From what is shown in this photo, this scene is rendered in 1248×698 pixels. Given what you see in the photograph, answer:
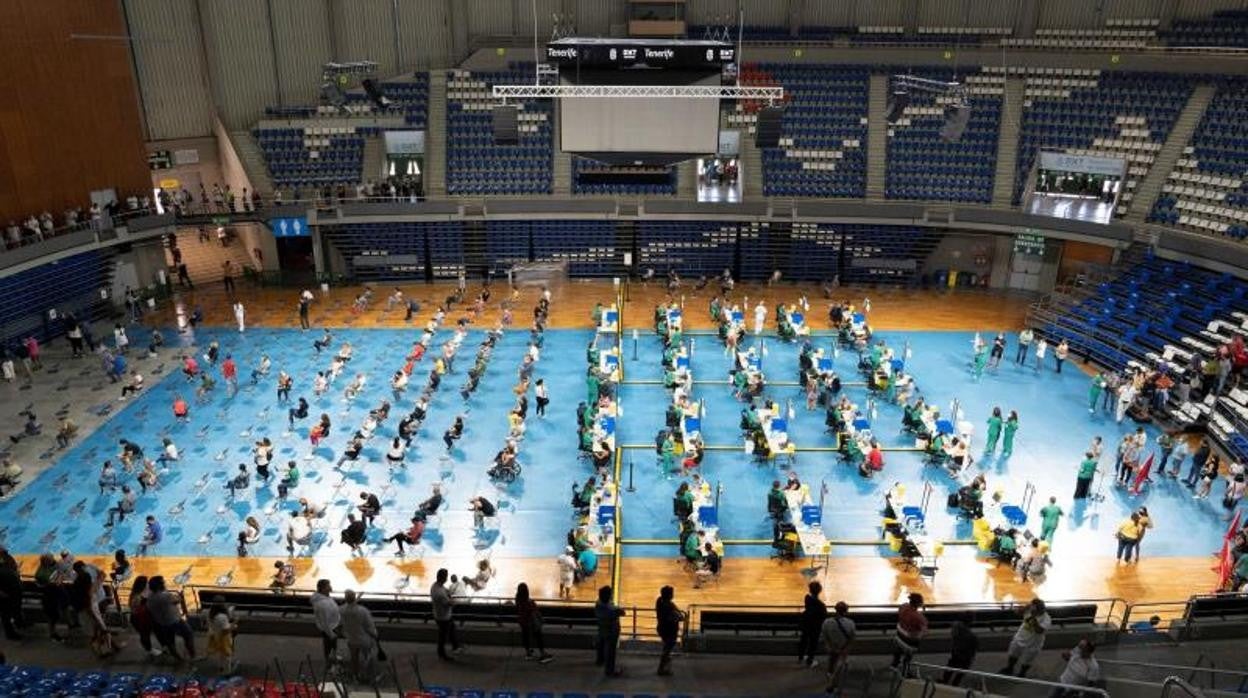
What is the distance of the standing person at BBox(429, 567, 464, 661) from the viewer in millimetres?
11492

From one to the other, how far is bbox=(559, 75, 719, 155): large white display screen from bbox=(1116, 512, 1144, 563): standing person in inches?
560

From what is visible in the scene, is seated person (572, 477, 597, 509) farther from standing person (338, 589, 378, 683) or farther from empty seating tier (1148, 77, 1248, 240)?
empty seating tier (1148, 77, 1248, 240)

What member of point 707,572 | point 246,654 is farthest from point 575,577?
point 246,654

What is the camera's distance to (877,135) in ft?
124

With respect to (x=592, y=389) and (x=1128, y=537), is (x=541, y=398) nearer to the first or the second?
(x=592, y=389)

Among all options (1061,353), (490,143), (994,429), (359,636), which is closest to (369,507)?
(359,636)

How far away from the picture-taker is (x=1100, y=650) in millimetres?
12406

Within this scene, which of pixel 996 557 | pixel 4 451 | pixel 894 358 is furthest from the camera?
pixel 894 358

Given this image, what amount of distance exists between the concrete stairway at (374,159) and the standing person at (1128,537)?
1238 inches

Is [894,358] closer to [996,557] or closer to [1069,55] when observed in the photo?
[996,557]

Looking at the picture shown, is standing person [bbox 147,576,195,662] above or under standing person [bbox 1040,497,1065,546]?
above

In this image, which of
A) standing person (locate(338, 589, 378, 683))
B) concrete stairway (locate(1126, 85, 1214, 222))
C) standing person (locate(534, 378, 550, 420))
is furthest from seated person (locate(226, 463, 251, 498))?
concrete stairway (locate(1126, 85, 1214, 222))

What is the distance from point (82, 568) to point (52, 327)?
22208 millimetres

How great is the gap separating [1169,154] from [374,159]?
3231 cm
